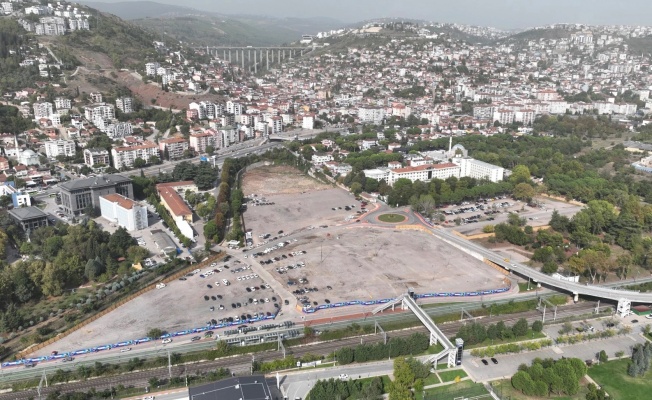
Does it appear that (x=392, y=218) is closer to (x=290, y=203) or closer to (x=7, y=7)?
(x=290, y=203)

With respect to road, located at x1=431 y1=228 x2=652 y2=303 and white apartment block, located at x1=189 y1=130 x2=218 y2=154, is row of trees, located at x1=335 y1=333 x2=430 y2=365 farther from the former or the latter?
white apartment block, located at x1=189 y1=130 x2=218 y2=154

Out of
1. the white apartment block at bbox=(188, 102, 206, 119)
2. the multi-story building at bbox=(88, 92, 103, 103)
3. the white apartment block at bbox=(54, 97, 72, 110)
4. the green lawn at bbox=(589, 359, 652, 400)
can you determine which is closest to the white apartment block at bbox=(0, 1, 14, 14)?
the multi-story building at bbox=(88, 92, 103, 103)

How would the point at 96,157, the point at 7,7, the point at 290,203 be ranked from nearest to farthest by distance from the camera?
the point at 290,203, the point at 96,157, the point at 7,7


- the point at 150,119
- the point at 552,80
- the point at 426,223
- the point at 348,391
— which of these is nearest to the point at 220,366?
the point at 348,391

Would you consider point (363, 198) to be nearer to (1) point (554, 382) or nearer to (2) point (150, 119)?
(1) point (554, 382)

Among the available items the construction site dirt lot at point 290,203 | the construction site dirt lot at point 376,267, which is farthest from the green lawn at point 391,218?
the construction site dirt lot at point 290,203

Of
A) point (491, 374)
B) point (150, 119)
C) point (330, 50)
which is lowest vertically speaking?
point (491, 374)

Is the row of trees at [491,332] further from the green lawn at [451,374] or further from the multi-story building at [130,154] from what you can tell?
the multi-story building at [130,154]

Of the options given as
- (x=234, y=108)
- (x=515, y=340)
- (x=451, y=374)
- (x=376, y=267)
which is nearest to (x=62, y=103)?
(x=234, y=108)
